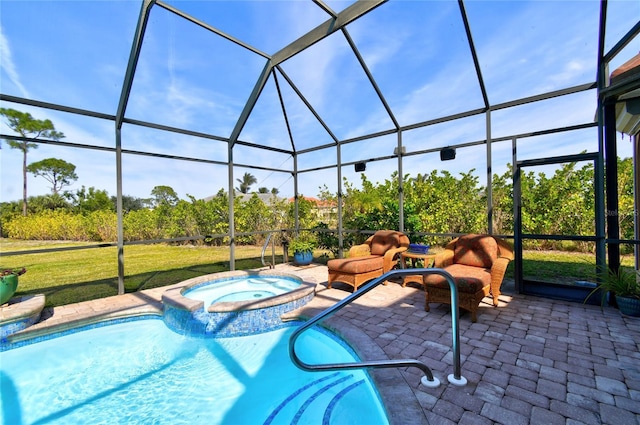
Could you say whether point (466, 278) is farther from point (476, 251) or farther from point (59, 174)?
point (59, 174)

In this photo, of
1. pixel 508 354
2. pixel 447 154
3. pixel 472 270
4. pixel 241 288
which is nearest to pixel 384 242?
pixel 472 270

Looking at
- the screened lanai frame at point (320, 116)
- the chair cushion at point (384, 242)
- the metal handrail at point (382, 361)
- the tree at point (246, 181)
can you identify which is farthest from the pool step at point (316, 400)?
the tree at point (246, 181)

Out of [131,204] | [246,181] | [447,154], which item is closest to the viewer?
[447,154]

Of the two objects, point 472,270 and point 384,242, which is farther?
point 384,242

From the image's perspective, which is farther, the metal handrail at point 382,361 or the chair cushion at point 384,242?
the chair cushion at point 384,242

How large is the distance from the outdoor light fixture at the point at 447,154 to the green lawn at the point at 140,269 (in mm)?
2697

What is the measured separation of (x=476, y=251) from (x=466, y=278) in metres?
1.15

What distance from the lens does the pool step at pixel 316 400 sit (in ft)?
7.51

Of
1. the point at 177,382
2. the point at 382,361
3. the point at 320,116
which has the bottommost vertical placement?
the point at 177,382

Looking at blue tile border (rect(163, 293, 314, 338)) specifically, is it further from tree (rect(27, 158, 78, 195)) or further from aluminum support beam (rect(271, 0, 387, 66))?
tree (rect(27, 158, 78, 195))

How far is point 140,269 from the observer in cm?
759

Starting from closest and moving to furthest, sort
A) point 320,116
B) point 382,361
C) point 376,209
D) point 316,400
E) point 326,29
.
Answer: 1. point 382,361
2. point 316,400
3. point 326,29
4. point 320,116
5. point 376,209

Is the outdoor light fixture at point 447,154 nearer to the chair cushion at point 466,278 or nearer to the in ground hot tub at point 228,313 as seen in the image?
the chair cushion at point 466,278

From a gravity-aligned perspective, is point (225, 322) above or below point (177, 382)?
above
